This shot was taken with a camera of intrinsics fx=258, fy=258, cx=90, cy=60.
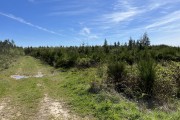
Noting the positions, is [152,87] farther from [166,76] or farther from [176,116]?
[176,116]

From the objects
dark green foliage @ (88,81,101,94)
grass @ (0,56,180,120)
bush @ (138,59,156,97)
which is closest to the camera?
grass @ (0,56,180,120)

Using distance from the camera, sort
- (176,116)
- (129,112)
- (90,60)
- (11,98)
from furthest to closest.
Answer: (90,60)
(11,98)
(129,112)
(176,116)

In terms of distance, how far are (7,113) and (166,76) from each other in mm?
7365

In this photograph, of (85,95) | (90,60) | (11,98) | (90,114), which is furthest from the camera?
(90,60)

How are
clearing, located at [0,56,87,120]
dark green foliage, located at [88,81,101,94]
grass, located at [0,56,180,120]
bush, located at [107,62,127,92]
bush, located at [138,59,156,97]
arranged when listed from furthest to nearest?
bush, located at [107,62,127,92]
dark green foliage, located at [88,81,101,94]
bush, located at [138,59,156,97]
clearing, located at [0,56,87,120]
grass, located at [0,56,180,120]

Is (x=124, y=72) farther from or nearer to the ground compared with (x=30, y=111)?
farther from the ground

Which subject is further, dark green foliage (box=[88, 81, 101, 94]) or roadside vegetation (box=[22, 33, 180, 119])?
dark green foliage (box=[88, 81, 101, 94])

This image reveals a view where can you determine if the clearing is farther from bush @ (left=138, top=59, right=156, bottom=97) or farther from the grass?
bush @ (left=138, top=59, right=156, bottom=97)

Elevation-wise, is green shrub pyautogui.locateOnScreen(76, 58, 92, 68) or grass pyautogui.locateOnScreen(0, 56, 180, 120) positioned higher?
green shrub pyautogui.locateOnScreen(76, 58, 92, 68)

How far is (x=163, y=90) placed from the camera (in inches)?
429

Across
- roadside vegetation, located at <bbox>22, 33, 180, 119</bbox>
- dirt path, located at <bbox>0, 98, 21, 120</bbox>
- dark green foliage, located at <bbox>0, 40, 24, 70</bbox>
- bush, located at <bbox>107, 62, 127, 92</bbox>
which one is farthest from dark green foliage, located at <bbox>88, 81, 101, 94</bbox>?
dark green foliage, located at <bbox>0, 40, 24, 70</bbox>

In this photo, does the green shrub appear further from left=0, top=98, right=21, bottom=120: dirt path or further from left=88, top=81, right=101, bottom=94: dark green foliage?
left=0, top=98, right=21, bottom=120: dirt path

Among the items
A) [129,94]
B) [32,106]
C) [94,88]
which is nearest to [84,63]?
[94,88]

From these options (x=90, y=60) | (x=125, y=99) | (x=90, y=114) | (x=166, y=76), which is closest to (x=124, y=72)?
(x=166, y=76)
